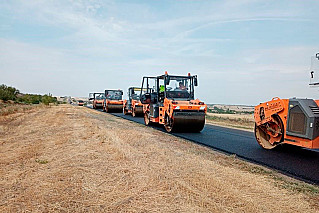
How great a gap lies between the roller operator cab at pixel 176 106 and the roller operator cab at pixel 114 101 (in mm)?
12959

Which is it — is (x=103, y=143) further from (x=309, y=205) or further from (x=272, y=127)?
(x=309, y=205)

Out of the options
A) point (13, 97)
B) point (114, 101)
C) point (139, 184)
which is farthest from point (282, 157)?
point (13, 97)

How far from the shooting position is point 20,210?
294 centimetres

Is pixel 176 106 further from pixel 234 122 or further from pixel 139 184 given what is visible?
pixel 234 122

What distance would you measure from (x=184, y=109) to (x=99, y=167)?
5690 millimetres

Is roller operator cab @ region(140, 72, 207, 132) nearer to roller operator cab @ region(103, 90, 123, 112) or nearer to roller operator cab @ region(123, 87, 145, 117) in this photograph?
roller operator cab @ region(123, 87, 145, 117)

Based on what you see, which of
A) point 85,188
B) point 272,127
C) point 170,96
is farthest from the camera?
point 170,96

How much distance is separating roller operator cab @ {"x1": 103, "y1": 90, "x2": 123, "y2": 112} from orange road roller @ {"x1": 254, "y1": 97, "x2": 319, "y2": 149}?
754 inches

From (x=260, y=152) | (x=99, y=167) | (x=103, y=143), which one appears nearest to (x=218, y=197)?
(x=99, y=167)

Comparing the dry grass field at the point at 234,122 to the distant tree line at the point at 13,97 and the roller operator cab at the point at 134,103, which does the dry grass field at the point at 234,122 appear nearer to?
the roller operator cab at the point at 134,103

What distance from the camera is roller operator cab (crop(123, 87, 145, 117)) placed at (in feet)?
63.3

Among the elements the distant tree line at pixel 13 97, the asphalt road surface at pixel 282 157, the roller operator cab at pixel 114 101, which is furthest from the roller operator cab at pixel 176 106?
the distant tree line at pixel 13 97

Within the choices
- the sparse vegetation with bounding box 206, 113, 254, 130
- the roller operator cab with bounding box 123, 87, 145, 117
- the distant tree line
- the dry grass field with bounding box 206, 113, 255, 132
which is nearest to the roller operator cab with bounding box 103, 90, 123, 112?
the roller operator cab with bounding box 123, 87, 145, 117

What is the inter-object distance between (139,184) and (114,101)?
22.0m
